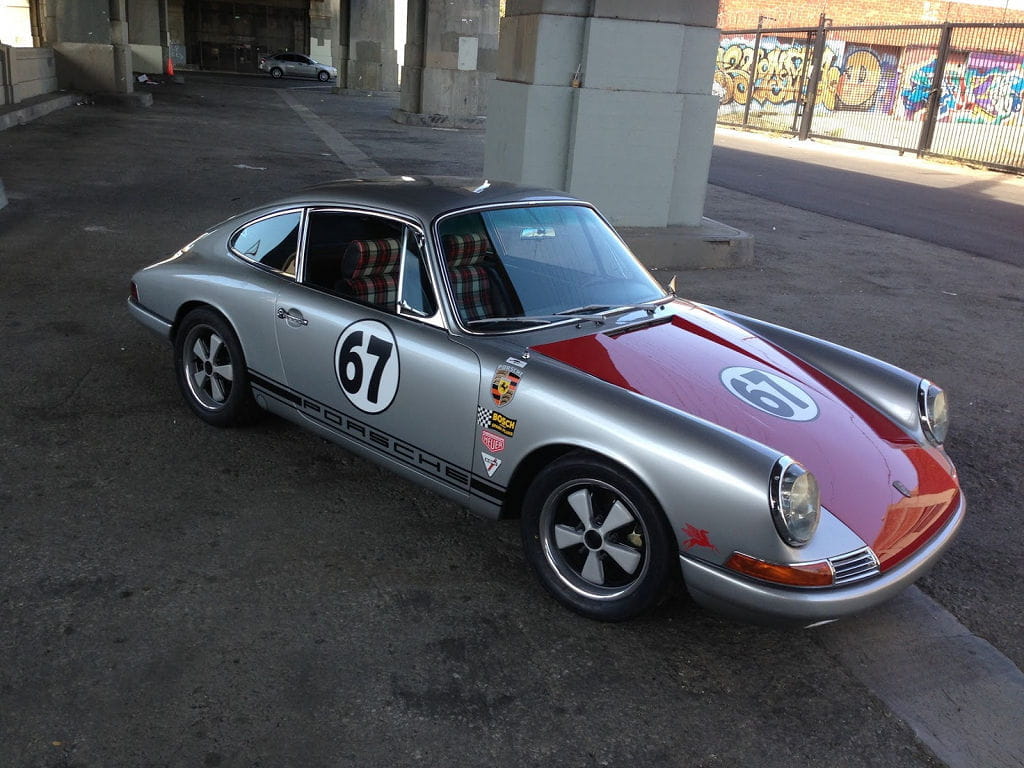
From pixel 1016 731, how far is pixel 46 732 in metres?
2.98

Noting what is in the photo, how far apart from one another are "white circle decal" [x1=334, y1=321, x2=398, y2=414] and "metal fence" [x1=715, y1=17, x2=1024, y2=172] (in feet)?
72.1

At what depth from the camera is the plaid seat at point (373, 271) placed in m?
3.88

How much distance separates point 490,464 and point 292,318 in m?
1.31

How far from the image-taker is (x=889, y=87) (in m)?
26.9

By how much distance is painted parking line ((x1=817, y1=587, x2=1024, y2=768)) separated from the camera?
282 cm

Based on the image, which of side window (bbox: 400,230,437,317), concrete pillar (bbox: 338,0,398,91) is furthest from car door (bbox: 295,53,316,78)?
side window (bbox: 400,230,437,317)

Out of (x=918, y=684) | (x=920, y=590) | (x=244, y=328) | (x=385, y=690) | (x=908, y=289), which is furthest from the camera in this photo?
(x=908, y=289)

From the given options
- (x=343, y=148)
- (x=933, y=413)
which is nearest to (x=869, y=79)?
(x=343, y=148)

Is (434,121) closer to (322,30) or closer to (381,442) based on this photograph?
(381,442)

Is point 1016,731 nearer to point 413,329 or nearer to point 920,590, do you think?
point 920,590

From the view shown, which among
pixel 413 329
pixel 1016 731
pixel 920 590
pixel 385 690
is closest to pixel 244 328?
pixel 413 329

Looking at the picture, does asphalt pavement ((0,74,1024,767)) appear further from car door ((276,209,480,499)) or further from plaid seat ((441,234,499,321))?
plaid seat ((441,234,499,321))

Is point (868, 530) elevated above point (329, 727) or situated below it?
above

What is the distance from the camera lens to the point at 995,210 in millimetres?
15344
